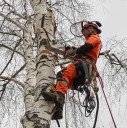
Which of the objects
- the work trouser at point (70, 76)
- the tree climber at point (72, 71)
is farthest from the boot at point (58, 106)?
the work trouser at point (70, 76)

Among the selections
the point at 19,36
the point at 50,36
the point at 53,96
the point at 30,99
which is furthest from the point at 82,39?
the point at 53,96

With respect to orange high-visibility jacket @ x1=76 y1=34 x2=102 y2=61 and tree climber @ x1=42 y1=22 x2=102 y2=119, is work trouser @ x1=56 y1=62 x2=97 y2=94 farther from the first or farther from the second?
orange high-visibility jacket @ x1=76 y1=34 x2=102 y2=61

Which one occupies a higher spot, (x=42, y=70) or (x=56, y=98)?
(x=42, y=70)

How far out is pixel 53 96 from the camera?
10.7ft

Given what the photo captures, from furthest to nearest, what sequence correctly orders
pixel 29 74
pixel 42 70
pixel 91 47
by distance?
1. pixel 29 74
2. pixel 91 47
3. pixel 42 70

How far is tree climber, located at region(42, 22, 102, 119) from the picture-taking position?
3329mm

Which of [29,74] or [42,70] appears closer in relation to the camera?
[42,70]

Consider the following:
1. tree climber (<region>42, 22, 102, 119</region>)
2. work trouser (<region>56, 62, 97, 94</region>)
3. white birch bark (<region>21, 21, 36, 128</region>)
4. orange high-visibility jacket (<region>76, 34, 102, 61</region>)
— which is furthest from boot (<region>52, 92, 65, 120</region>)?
white birch bark (<region>21, 21, 36, 128</region>)

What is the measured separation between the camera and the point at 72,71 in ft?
12.1

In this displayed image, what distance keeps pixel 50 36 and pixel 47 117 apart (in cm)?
94

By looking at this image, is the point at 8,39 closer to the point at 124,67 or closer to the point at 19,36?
the point at 19,36

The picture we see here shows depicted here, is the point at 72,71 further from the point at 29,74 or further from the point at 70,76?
the point at 29,74

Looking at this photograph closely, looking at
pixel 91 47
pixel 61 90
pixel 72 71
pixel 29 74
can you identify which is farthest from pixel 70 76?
pixel 29 74

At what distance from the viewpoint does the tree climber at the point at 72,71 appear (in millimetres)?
3329
